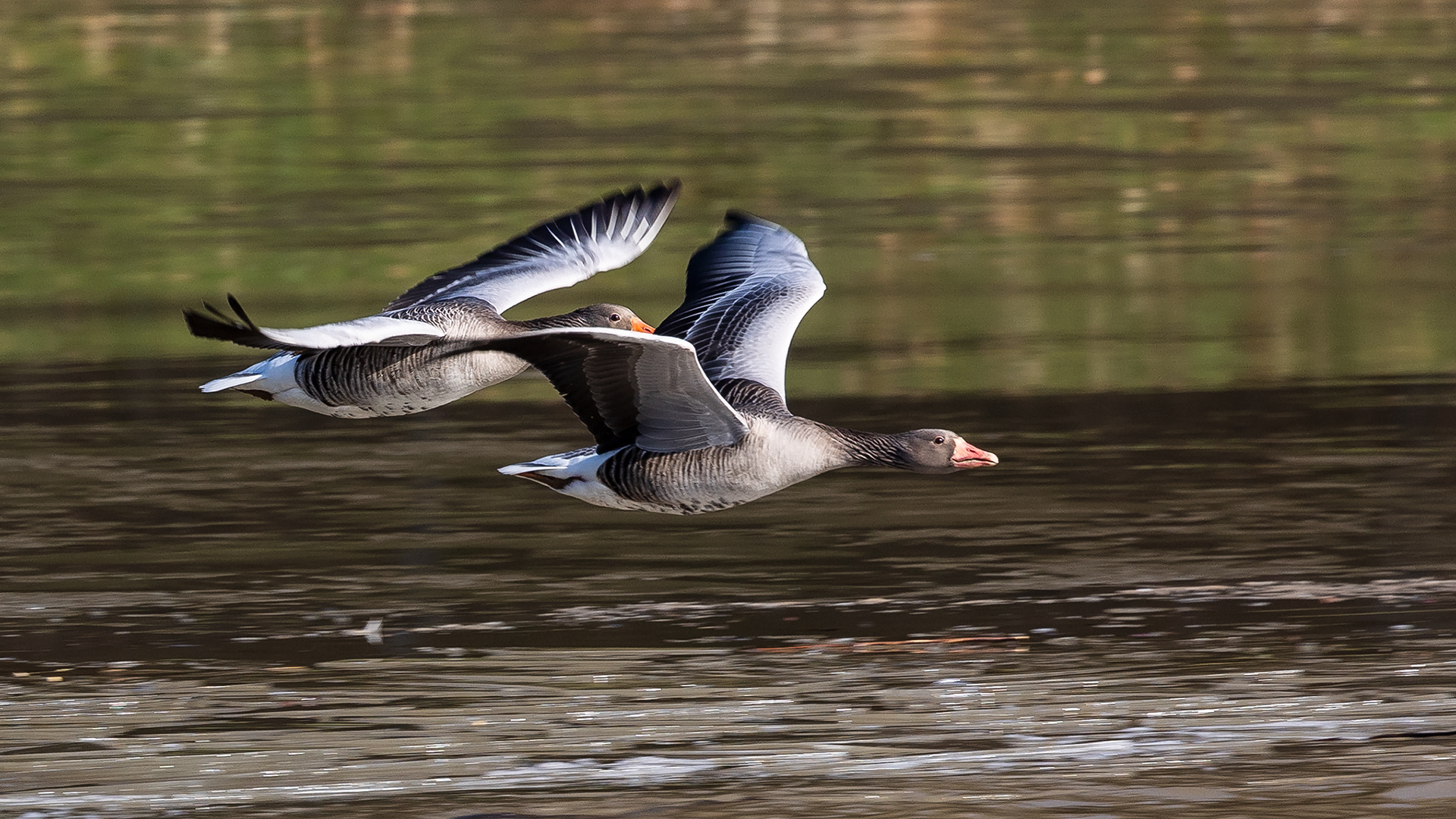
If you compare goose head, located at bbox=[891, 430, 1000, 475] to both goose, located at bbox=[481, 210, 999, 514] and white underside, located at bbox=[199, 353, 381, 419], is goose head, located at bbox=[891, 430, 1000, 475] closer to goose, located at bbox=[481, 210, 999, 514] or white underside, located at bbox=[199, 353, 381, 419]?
goose, located at bbox=[481, 210, 999, 514]

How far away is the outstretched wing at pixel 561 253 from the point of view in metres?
13.0

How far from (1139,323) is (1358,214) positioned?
5975 millimetres

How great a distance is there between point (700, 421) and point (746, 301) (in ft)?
6.28

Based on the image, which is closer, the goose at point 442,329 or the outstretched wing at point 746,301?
the goose at point 442,329

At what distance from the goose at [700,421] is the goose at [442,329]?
0.42 metres

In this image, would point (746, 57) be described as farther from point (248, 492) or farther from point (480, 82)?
point (248, 492)

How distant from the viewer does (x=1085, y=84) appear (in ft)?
100

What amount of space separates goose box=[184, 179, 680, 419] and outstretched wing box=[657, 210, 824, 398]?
34cm

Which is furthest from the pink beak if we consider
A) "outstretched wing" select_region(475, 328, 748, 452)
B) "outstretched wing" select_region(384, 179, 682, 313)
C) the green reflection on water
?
the green reflection on water

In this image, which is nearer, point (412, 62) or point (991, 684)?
point (991, 684)

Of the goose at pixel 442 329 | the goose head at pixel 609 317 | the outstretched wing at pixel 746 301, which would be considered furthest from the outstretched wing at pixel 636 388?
the goose head at pixel 609 317

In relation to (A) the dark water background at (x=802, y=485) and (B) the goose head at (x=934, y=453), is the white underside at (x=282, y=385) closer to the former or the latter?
(A) the dark water background at (x=802, y=485)

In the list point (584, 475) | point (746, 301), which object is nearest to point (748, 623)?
point (584, 475)

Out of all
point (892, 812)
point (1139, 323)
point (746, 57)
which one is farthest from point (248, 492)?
point (746, 57)
